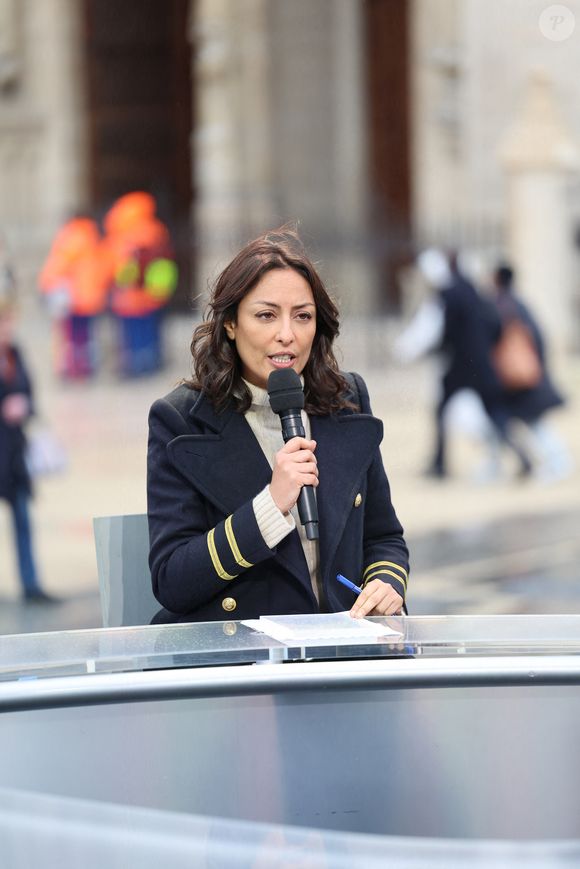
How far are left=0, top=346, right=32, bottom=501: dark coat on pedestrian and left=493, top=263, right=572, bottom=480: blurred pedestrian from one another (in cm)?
Result: 390

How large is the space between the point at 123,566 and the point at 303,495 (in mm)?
480

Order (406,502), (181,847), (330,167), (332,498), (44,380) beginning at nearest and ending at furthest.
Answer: (181,847)
(332,498)
(406,502)
(44,380)
(330,167)

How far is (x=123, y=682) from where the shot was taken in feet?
5.78

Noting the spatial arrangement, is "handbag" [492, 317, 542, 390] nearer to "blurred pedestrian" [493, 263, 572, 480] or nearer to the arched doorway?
"blurred pedestrian" [493, 263, 572, 480]

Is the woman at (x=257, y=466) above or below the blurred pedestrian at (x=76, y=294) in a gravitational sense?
below

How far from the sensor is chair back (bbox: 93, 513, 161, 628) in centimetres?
255

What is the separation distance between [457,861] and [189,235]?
559 inches

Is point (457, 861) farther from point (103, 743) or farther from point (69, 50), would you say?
point (69, 50)

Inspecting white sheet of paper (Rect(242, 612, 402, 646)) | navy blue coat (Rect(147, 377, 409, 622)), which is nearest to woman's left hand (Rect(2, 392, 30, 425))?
navy blue coat (Rect(147, 377, 409, 622))

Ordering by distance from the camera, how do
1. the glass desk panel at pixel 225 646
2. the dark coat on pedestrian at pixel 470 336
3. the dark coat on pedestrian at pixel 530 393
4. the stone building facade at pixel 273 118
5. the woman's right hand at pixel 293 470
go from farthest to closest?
the stone building facade at pixel 273 118 → the dark coat on pedestrian at pixel 530 393 → the dark coat on pedestrian at pixel 470 336 → the woman's right hand at pixel 293 470 → the glass desk panel at pixel 225 646

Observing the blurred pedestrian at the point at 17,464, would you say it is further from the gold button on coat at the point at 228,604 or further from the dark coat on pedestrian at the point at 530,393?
the gold button on coat at the point at 228,604

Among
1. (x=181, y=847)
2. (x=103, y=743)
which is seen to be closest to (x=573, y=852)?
(x=181, y=847)

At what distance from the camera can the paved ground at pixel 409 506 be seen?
6551 mm

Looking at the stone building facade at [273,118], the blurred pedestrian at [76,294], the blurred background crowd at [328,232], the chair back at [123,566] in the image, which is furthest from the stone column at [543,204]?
the chair back at [123,566]
